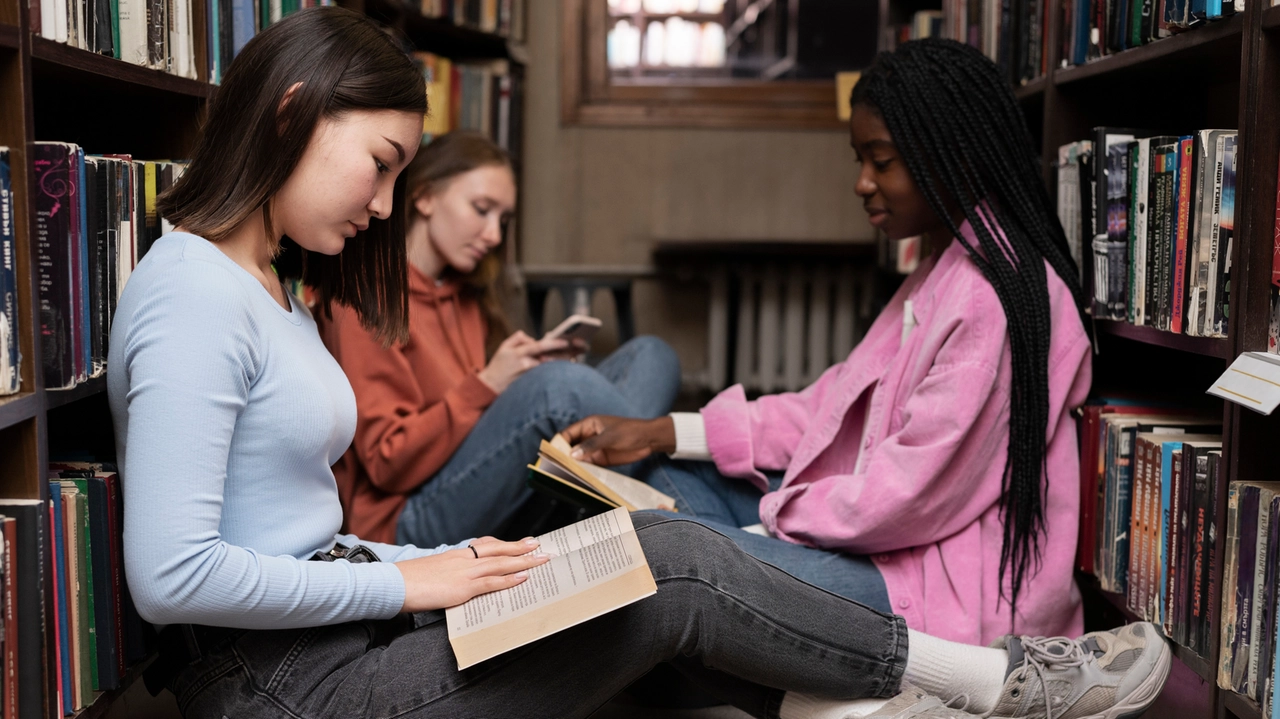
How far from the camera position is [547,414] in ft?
5.39

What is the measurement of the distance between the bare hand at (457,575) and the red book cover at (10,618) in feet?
1.07

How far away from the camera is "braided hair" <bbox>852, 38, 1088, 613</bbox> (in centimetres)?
134

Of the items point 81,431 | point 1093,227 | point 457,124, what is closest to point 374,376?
point 81,431

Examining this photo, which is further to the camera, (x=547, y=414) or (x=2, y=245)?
(x=547, y=414)

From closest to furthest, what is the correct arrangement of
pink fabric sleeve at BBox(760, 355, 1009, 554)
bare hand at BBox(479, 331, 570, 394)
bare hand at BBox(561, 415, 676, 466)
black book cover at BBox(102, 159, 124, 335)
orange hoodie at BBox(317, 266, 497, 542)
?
black book cover at BBox(102, 159, 124, 335) < pink fabric sleeve at BBox(760, 355, 1009, 554) < bare hand at BBox(561, 415, 676, 466) < orange hoodie at BBox(317, 266, 497, 542) < bare hand at BBox(479, 331, 570, 394)

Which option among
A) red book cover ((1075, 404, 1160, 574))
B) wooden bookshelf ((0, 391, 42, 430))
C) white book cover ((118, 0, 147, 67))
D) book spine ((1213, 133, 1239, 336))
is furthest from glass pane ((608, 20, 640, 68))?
wooden bookshelf ((0, 391, 42, 430))

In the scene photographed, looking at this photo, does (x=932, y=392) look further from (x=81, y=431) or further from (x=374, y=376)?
(x=81, y=431)

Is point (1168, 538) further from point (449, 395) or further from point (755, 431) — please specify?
point (449, 395)

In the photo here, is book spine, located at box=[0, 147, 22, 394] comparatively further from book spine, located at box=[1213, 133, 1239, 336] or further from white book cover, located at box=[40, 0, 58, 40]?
book spine, located at box=[1213, 133, 1239, 336]

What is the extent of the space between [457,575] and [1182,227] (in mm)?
903

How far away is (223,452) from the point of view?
90 centimetres

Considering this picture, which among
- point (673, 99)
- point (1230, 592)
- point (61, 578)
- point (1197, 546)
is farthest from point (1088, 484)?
point (673, 99)

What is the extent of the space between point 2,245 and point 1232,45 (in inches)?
50.0

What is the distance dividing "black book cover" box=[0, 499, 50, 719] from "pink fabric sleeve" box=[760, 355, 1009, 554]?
0.87m
